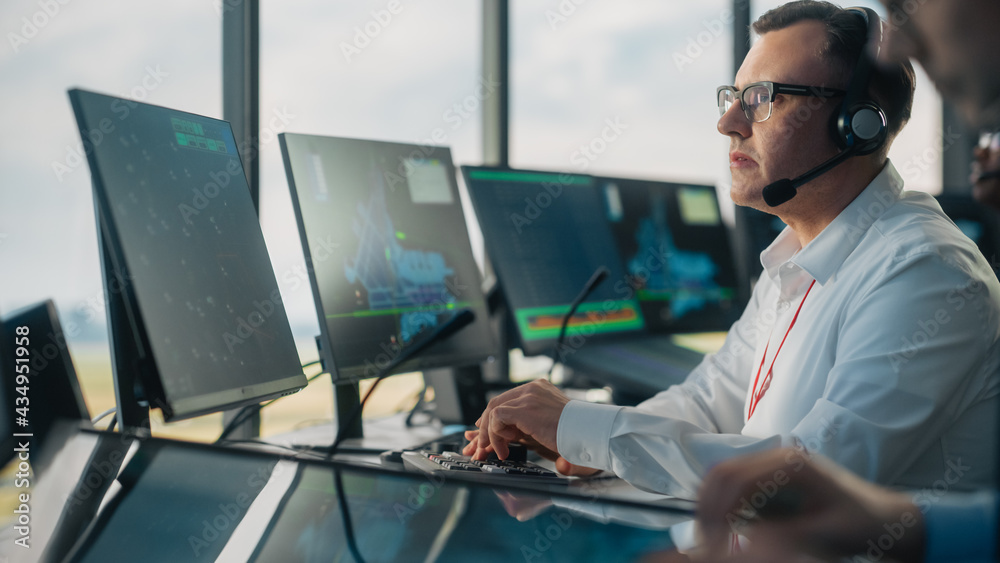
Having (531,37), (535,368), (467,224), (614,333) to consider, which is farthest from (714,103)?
(531,37)

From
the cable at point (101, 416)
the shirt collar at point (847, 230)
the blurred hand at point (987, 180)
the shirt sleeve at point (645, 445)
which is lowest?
the shirt sleeve at point (645, 445)

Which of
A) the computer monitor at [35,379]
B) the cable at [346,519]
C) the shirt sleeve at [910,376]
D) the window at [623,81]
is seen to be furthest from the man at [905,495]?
the window at [623,81]

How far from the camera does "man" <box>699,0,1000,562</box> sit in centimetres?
38

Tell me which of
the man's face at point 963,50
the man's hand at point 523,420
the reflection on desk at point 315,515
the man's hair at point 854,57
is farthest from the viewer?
the man's hair at point 854,57

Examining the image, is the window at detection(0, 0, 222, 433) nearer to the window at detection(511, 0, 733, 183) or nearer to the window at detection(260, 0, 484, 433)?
the window at detection(260, 0, 484, 433)

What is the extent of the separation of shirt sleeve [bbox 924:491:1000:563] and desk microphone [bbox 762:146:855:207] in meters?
0.81

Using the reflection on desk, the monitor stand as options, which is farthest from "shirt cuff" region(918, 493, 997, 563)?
the monitor stand

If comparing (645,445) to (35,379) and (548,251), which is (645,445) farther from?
(548,251)

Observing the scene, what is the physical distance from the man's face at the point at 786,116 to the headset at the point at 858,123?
23mm

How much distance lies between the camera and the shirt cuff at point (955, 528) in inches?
16.1

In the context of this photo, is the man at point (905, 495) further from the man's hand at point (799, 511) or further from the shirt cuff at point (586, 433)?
the shirt cuff at point (586, 433)

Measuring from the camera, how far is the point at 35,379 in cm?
88

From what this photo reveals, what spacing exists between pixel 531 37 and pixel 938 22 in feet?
8.16

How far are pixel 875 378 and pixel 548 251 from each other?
1.18m
